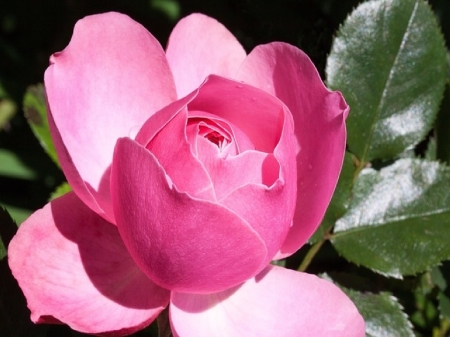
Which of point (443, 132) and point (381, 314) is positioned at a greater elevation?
point (443, 132)

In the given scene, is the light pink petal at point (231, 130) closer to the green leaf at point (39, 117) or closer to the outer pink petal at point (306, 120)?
the outer pink petal at point (306, 120)

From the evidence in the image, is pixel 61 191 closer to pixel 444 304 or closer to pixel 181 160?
pixel 181 160

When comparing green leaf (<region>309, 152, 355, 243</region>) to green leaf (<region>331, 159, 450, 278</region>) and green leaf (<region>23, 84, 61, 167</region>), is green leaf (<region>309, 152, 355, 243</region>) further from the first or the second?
green leaf (<region>23, 84, 61, 167</region>)

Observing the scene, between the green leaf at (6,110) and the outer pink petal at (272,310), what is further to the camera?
the green leaf at (6,110)

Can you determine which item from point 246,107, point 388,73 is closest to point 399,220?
point 388,73

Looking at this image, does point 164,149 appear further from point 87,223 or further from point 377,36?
point 377,36

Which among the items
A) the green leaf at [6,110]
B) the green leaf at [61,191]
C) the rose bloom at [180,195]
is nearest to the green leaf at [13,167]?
the green leaf at [6,110]
